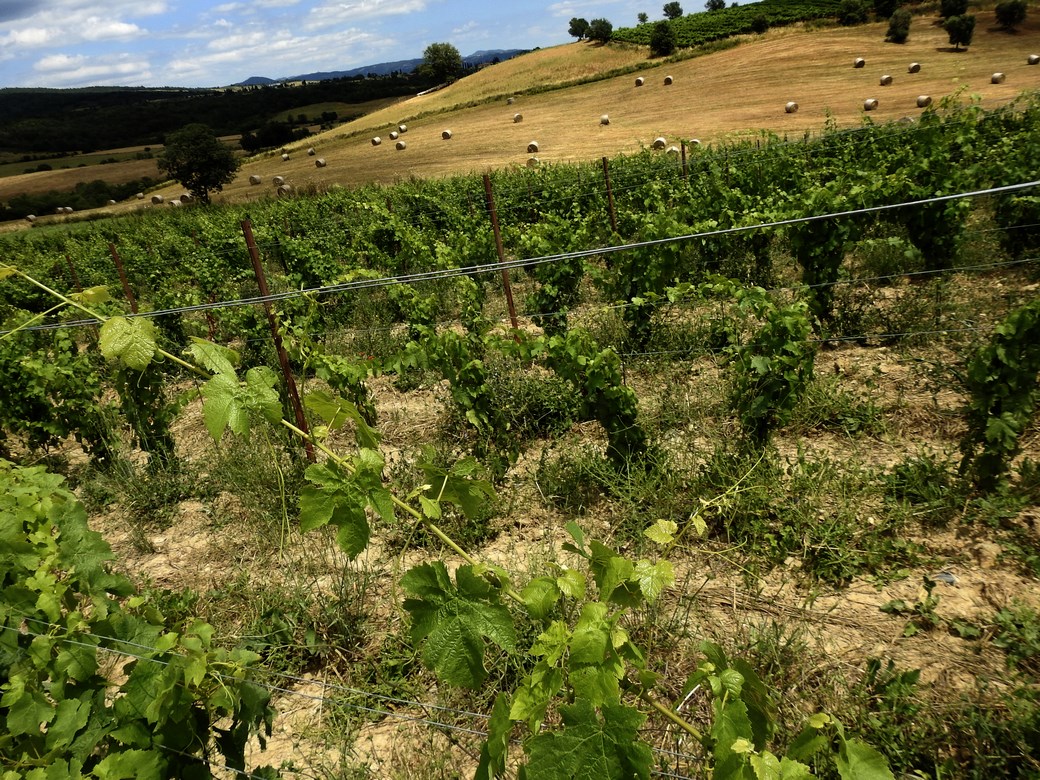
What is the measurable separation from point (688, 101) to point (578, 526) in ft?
91.9

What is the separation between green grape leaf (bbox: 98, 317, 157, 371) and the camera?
4.68 ft

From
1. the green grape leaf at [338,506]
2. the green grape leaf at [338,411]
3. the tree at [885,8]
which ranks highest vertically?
the tree at [885,8]

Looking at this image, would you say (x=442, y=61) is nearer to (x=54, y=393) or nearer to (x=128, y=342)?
(x=54, y=393)

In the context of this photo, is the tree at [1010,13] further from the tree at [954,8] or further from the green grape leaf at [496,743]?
the green grape leaf at [496,743]

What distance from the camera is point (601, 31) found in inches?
1636

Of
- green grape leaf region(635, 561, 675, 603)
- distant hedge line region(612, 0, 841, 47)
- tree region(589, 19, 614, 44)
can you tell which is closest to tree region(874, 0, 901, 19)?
distant hedge line region(612, 0, 841, 47)

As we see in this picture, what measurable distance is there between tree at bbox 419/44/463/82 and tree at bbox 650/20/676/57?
3354cm

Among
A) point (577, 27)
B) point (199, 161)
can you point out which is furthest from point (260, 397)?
point (577, 27)

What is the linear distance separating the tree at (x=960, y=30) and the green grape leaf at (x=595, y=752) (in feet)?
106

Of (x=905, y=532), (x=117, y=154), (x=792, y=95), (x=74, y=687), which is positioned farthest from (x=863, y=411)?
(x=117, y=154)

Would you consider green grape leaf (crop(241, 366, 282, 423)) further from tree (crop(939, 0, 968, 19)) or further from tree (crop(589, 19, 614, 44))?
tree (crop(589, 19, 614, 44))

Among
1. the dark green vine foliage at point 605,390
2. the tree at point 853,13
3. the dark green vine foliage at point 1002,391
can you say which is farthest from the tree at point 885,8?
the dark green vine foliage at point 605,390

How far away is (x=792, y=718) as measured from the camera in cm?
249

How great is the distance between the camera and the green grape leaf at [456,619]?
1376mm
